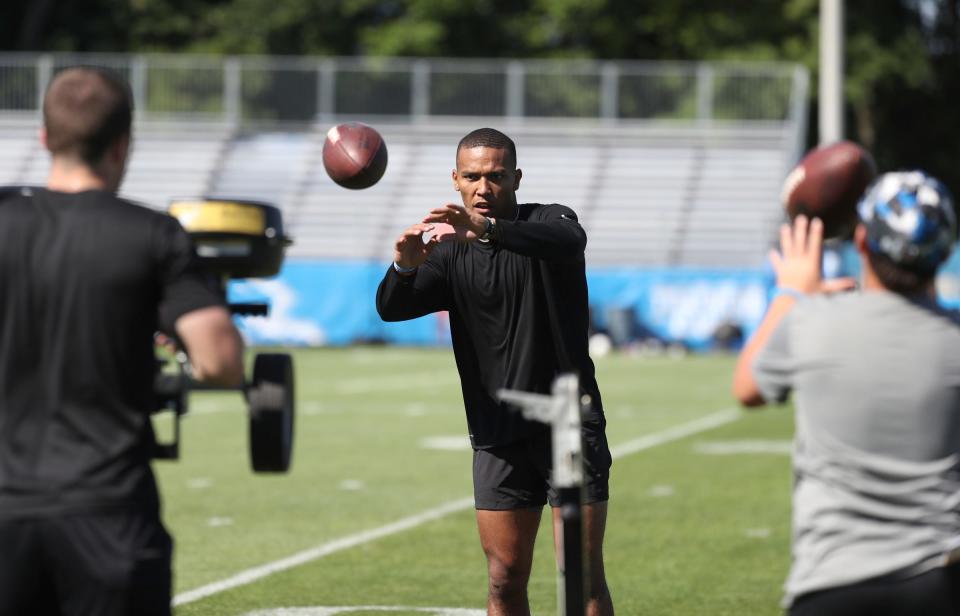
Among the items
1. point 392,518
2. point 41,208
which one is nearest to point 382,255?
point 392,518

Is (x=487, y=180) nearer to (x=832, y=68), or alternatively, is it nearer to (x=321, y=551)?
(x=321, y=551)

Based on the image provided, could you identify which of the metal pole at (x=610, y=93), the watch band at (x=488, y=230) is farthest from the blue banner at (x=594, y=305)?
the watch band at (x=488, y=230)

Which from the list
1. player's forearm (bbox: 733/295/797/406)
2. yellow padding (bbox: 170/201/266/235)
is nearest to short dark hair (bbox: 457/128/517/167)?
player's forearm (bbox: 733/295/797/406)

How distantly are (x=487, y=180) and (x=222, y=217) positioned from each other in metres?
3.28

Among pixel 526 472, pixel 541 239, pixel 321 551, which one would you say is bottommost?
pixel 321 551

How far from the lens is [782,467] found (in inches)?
580

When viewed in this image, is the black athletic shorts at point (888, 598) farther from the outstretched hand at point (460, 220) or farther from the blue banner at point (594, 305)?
the blue banner at point (594, 305)

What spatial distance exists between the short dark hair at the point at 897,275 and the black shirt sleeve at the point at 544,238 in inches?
67.8

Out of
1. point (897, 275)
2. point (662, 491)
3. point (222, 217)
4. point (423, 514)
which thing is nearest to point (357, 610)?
point (222, 217)

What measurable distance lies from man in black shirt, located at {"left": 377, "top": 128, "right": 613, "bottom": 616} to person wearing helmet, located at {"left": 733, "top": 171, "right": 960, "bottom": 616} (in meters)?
1.96

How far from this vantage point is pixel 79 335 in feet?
13.9

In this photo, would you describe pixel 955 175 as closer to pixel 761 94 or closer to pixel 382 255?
pixel 761 94

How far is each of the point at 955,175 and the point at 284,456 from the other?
46936 millimetres

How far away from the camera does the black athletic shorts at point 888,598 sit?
4230 mm
